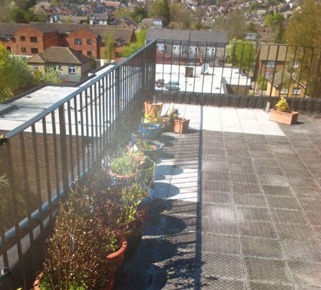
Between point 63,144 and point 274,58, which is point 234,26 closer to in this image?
point 274,58

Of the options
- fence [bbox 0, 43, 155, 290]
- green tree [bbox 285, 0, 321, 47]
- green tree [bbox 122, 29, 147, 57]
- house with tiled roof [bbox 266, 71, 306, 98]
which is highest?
green tree [bbox 285, 0, 321, 47]

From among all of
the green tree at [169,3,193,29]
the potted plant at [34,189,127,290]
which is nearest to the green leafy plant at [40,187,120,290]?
the potted plant at [34,189,127,290]

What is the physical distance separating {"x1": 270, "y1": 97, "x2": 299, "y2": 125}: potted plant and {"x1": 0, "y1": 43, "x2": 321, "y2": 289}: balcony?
0.90ft

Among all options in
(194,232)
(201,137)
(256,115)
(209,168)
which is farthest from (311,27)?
(194,232)

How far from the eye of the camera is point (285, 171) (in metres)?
6.02

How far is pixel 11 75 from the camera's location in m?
39.9

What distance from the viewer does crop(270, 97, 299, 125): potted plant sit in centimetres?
862

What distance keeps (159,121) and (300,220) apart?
3635 millimetres

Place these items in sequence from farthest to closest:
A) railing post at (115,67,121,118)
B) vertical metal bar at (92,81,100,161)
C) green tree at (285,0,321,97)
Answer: green tree at (285,0,321,97) < railing post at (115,67,121,118) < vertical metal bar at (92,81,100,161)

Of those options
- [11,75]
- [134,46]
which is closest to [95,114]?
[11,75]

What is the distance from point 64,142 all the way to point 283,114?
6486 mm

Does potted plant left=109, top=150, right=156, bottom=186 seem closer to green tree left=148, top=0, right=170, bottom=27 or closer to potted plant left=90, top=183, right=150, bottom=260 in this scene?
potted plant left=90, top=183, right=150, bottom=260

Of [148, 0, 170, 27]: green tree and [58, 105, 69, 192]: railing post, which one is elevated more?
[148, 0, 170, 27]: green tree

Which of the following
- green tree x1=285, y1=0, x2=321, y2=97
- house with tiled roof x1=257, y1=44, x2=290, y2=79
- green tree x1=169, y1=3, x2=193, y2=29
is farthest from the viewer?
green tree x1=169, y1=3, x2=193, y2=29
